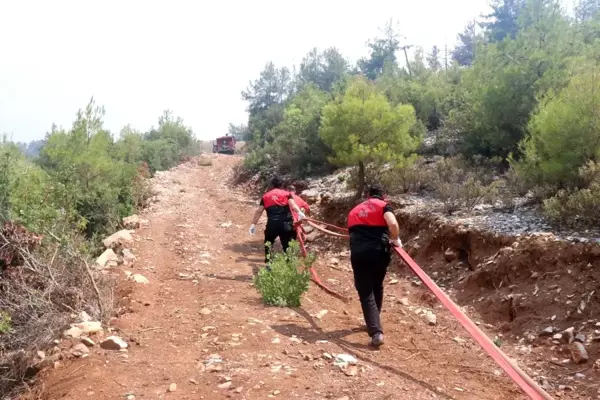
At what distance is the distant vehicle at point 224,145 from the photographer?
43875 millimetres

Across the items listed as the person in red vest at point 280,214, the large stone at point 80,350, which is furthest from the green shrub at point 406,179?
the large stone at point 80,350

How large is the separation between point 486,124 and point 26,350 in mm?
10145

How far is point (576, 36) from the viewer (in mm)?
14734

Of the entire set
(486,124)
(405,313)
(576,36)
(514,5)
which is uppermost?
(514,5)

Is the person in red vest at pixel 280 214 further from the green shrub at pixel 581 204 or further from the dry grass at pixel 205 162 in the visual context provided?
the dry grass at pixel 205 162

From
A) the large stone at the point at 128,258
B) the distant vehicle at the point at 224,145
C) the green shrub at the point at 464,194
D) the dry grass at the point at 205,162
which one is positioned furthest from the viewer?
the distant vehicle at the point at 224,145

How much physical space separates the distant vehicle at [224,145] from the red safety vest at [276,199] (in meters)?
36.7

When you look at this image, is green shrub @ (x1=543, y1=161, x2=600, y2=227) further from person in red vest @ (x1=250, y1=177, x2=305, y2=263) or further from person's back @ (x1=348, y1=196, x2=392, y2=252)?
person in red vest @ (x1=250, y1=177, x2=305, y2=263)

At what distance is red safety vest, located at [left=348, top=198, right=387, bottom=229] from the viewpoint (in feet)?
16.0

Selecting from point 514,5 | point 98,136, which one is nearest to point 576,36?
point 98,136

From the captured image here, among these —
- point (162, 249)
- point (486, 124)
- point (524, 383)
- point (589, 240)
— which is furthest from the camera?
point (486, 124)

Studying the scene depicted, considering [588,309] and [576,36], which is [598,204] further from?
[576,36]

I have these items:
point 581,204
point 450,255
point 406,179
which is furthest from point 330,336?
point 406,179

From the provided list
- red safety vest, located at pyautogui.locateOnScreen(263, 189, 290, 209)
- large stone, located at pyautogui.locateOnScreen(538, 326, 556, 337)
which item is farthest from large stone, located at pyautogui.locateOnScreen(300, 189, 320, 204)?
large stone, located at pyautogui.locateOnScreen(538, 326, 556, 337)
